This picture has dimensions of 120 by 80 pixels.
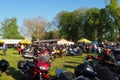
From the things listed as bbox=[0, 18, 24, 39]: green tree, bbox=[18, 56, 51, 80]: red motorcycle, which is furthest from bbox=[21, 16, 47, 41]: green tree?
bbox=[18, 56, 51, 80]: red motorcycle

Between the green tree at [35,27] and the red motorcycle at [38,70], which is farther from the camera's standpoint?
the green tree at [35,27]

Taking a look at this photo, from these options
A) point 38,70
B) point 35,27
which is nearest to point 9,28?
point 35,27

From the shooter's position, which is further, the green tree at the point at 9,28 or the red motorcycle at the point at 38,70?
the green tree at the point at 9,28

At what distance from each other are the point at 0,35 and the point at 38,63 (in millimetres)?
110585

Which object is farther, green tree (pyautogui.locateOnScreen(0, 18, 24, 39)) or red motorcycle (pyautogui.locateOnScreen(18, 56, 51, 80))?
green tree (pyautogui.locateOnScreen(0, 18, 24, 39))

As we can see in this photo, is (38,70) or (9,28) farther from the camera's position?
(9,28)

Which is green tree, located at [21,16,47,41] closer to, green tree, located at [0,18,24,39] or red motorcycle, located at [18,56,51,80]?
green tree, located at [0,18,24,39]

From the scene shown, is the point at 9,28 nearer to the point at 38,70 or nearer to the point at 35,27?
the point at 35,27

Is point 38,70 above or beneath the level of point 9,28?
beneath

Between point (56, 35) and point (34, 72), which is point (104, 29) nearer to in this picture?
Answer: point (56, 35)

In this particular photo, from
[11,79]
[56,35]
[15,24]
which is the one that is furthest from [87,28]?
[11,79]

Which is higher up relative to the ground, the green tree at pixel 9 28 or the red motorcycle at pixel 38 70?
the green tree at pixel 9 28

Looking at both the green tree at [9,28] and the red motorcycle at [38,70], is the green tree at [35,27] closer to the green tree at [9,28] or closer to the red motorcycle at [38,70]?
the green tree at [9,28]

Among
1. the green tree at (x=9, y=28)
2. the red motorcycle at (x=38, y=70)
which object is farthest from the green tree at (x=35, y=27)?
the red motorcycle at (x=38, y=70)
